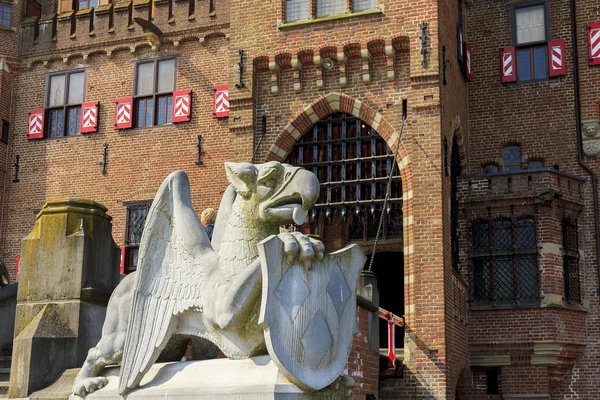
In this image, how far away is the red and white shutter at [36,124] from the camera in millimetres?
23172

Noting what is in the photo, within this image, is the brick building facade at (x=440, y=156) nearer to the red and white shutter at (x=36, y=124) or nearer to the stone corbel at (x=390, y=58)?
the stone corbel at (x=390, y=58)

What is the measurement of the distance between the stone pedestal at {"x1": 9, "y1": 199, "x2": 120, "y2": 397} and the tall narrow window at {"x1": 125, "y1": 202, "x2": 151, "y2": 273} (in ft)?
48.1

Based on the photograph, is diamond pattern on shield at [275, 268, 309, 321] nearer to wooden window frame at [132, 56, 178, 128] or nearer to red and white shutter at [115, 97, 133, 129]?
wooden window frame at [132, 56, 178, 128]

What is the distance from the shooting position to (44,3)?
81.6ft

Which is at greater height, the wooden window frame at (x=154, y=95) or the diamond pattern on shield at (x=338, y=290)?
the wooden window frame at (x=154, y=95)

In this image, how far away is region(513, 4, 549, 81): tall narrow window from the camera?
65.2ft

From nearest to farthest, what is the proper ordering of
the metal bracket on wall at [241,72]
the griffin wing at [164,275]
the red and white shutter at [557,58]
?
1. the griffin wing at [164,275]
2. the metal bracket on wall at [241,72]
3. the red and white shutter at [557,58]

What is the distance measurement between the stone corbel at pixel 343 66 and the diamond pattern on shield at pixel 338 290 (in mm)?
13681

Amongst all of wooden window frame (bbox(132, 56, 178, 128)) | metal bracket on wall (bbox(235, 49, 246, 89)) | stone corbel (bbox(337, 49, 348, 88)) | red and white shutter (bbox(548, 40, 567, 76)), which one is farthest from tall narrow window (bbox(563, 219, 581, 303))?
wooden window frame (bbox(132, 56, 178, 128))

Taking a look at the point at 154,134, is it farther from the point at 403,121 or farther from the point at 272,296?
the point at 272,296

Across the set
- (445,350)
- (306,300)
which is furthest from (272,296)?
(445,350)

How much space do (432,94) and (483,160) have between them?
3453 mm

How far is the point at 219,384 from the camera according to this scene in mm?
4266

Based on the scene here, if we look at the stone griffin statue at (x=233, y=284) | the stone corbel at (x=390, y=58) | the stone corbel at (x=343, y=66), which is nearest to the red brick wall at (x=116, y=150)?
the stone corbel at (x=343, y=66)
